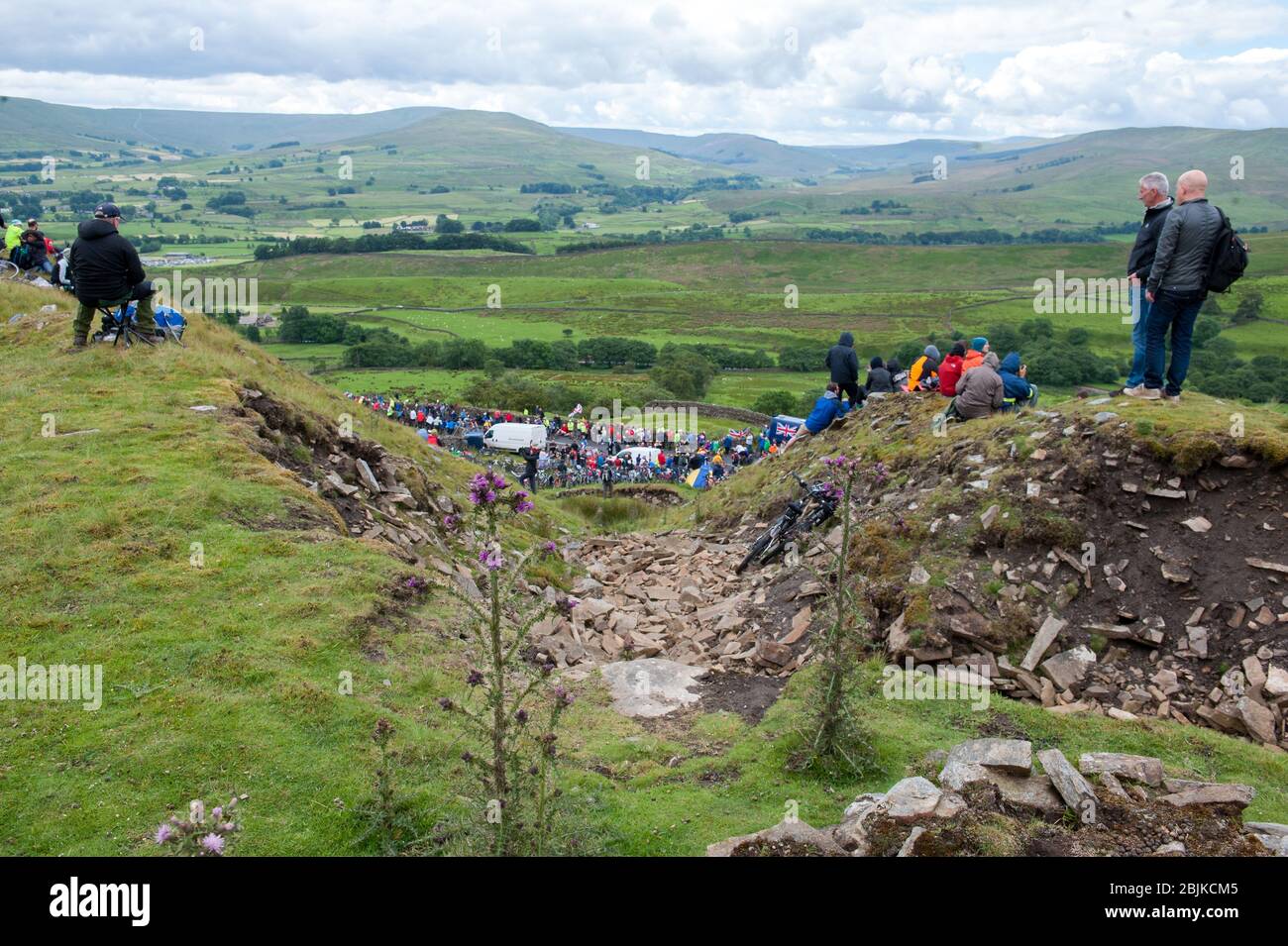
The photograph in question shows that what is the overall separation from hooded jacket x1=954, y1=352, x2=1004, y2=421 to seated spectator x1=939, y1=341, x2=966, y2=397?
195cm

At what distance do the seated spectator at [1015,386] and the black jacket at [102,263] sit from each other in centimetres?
1710

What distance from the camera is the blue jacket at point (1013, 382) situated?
714 inches

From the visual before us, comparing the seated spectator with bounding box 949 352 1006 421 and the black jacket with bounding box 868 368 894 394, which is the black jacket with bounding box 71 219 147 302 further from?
the black jacket with bounding box 868 368 894 394

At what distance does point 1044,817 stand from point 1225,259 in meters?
9.15

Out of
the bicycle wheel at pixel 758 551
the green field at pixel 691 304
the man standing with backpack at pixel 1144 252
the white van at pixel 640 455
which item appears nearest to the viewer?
the man standing with backpack at pixel 1144 252

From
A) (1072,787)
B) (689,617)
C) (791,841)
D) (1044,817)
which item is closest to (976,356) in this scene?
(689,617)

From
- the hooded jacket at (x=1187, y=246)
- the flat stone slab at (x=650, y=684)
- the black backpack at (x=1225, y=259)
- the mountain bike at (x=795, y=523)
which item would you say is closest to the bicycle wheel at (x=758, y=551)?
the mountain bike at (x=795, y=523)

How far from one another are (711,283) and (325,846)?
191597mm

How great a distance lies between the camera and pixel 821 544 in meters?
15.1

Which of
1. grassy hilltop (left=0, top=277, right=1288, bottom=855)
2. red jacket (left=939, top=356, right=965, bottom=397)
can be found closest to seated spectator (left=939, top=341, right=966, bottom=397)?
red jacket (left=939, top=356, right=965, bottom=397)

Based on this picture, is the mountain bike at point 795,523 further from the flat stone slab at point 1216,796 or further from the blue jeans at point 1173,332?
the flat stone slab at point 1216,796
